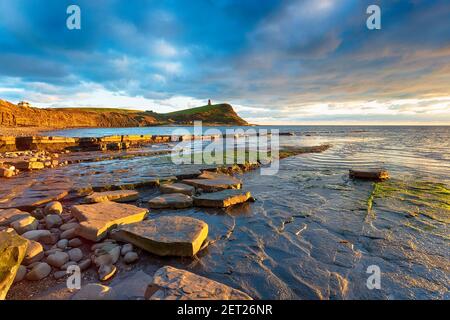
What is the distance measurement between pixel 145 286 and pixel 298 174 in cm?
949

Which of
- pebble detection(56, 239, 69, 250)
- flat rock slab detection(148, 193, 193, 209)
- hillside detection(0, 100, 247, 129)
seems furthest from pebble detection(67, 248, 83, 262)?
hillside detection(0, 100, 247, 129)

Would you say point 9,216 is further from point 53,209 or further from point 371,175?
point 371,175

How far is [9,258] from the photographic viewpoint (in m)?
2.97

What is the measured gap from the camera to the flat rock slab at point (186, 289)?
2.63 metres

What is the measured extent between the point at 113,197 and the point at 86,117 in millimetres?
129942

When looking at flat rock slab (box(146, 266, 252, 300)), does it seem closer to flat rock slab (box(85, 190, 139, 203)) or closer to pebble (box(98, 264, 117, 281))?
pebble (box(98, 264, 117, 281))

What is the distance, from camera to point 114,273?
339cm

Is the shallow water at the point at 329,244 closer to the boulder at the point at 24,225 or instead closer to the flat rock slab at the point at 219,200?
the flat rock slab at the point at 219,200

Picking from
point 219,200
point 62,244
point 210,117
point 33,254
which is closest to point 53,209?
point 62,244

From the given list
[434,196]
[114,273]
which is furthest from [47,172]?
[434,196]

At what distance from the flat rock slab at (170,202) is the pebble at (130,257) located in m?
2.51

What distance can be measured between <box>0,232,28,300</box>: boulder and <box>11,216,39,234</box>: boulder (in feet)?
4.55

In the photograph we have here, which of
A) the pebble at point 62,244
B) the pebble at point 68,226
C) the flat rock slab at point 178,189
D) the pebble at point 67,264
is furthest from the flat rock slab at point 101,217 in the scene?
the flat rock slab at point 178,189

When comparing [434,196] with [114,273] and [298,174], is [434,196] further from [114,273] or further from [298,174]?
[114,273]
